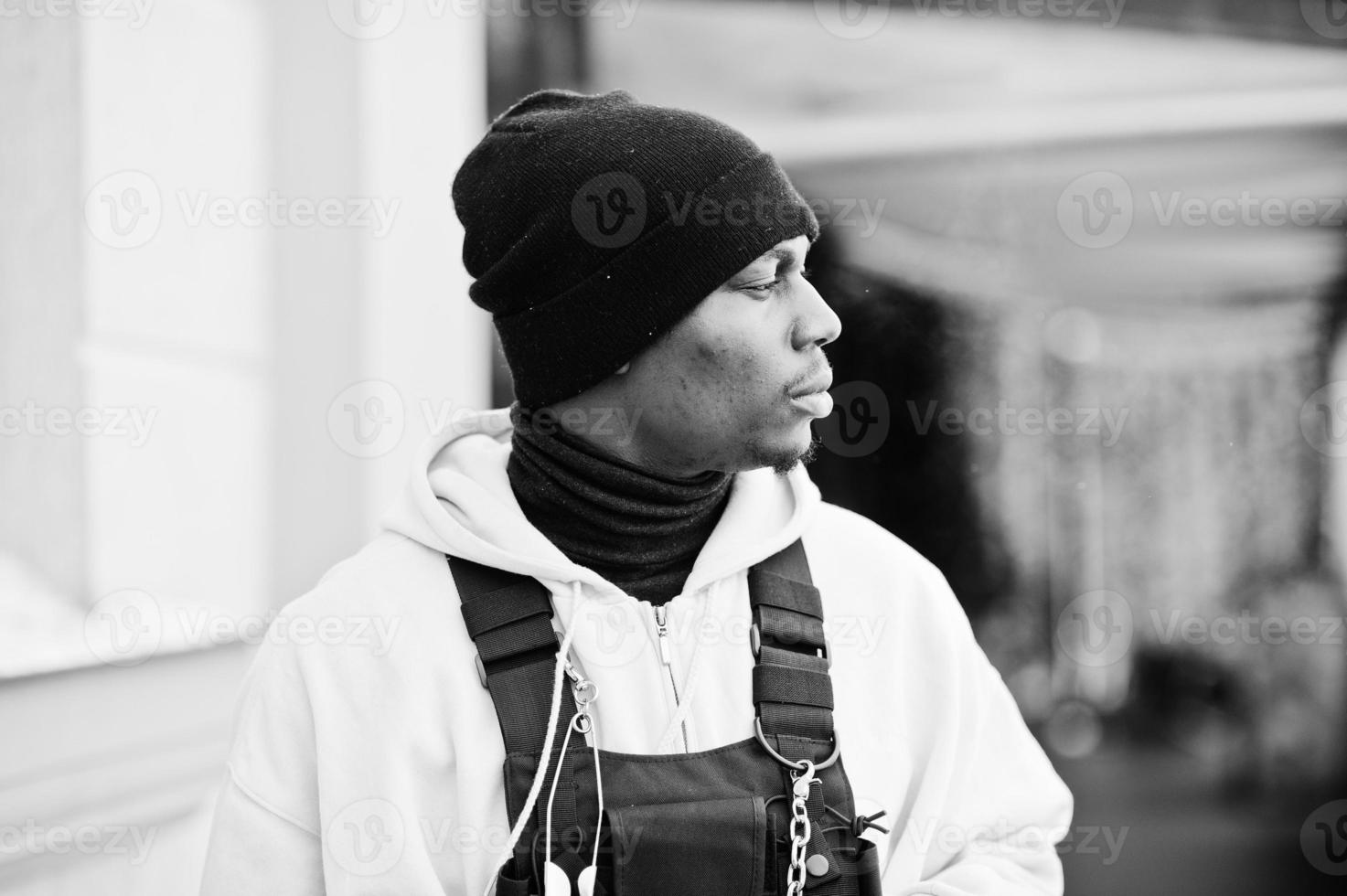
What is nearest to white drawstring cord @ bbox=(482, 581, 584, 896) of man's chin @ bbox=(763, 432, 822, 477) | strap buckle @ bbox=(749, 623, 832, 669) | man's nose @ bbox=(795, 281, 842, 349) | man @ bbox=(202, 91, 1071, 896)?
man @ bbox=(202, 91, 1071, 896)

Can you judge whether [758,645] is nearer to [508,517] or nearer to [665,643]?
[665,643]

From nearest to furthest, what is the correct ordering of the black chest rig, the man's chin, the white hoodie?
the black chest rig → the white hoodie → the man's chin

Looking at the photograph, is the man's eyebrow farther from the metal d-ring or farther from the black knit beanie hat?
the metal d-ring

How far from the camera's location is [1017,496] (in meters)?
3.27

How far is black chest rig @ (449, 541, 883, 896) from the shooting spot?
1.46m

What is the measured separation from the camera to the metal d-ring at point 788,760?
1524 millimetres

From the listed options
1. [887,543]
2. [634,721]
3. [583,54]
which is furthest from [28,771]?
[583,54]

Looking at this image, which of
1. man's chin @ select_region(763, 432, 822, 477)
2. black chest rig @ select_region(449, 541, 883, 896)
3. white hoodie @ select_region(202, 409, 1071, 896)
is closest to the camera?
black chest rig @ select_region(449, 541, 883, 896)

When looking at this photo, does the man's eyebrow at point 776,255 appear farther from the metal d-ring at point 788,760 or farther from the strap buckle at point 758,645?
the metal d-ring at point 788,760

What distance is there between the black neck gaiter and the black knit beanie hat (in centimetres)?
Answer: 11

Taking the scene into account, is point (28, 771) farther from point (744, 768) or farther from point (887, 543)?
point (887, 543)

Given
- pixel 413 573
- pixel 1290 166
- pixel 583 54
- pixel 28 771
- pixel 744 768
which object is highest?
pixel 583 54

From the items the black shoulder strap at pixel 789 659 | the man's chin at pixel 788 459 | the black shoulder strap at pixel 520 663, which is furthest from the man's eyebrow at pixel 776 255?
the black shoulder strap at pixel 520 663

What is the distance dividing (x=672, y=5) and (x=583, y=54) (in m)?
0.28
